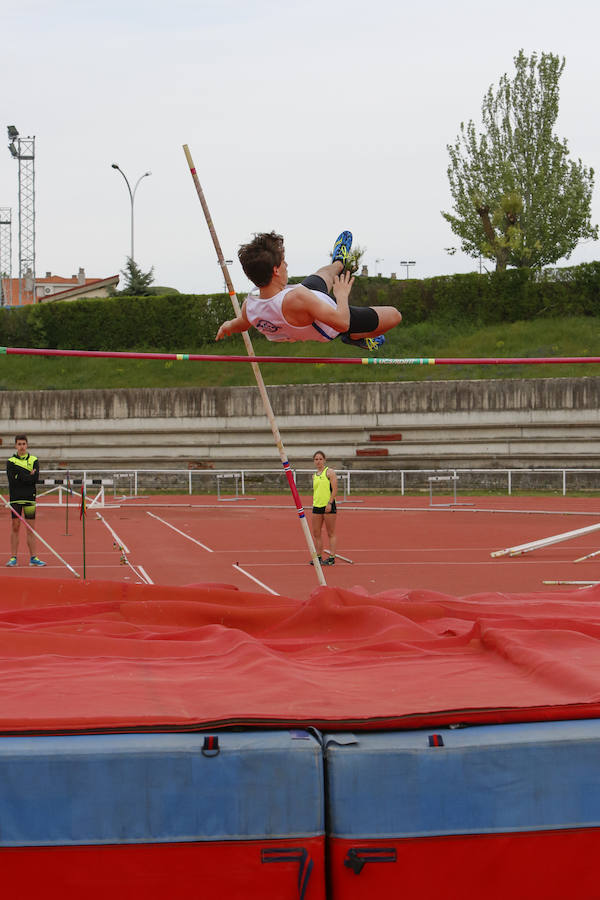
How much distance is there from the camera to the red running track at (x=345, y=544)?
932 cm

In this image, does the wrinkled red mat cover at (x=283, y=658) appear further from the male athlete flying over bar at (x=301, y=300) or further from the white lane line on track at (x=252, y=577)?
the white lane line on track at (x=252, y=577)

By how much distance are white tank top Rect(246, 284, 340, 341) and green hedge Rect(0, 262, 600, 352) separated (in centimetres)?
2454

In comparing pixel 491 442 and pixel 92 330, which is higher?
pixel 92 330

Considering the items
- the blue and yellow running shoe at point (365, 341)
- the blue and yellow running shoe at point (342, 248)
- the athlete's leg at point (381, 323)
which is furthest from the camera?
the blue and yellow running shoe at point (365, 341)

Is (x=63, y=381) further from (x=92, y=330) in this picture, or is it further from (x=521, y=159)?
(x=521, y=159)

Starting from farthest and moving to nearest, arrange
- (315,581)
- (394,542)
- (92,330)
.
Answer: (92,330)
(394,542)
(315,581)

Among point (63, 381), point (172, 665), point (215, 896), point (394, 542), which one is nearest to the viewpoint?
point (215, 896)

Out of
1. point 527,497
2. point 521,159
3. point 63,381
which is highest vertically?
point 521,159

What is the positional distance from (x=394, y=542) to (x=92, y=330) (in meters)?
20.4

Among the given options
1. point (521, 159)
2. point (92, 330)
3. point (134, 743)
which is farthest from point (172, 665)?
point (521, 159)

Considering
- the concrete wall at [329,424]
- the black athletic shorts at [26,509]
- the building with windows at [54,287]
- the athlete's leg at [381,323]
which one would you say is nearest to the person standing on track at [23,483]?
the black athletic shorts at [26,509]

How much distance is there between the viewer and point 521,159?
3381 centimetres

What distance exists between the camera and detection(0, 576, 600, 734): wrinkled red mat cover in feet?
9.27

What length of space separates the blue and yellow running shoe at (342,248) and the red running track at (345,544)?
14.1 ft
